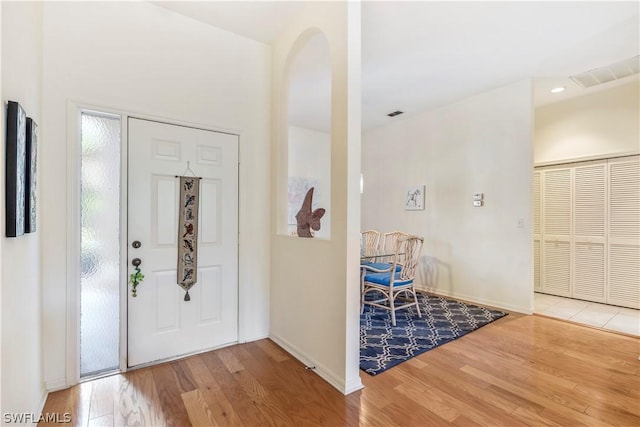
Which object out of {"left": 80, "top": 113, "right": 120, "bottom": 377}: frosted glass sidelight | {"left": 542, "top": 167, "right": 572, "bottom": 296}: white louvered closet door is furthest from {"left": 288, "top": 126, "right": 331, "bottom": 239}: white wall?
{"left": 542, "top": 167, "right": 572, "bottom": 296}: white louvered closet door

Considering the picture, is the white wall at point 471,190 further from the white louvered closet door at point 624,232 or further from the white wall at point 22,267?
the white wall at point 22,267

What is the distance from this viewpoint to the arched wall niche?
283cm

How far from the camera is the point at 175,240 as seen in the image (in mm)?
2508

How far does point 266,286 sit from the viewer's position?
9.70ft

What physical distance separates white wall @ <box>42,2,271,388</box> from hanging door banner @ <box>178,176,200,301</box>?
404mm

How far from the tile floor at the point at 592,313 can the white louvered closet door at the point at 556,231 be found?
265 mm

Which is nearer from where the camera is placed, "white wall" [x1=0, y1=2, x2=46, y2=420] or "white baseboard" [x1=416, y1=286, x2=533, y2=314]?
"white wall" [x1=0, y1=2, x2=46, y2=420]

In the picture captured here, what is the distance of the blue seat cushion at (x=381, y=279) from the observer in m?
3.34

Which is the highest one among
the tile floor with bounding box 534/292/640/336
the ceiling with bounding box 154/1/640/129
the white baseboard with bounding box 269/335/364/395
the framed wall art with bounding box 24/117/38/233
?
the ceiling with bounding box 154/1/640/129

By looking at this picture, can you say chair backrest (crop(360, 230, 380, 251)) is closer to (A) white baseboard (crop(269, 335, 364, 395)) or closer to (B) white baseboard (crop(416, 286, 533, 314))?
(B) white baseboard (crop(416, 286, 533, 314))

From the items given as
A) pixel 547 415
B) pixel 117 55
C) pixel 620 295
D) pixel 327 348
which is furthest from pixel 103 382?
pixel 620 295

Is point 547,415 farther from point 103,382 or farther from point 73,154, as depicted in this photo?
point 73,154

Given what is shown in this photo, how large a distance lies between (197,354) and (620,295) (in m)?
5.05

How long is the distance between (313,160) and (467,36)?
3.28 meters
